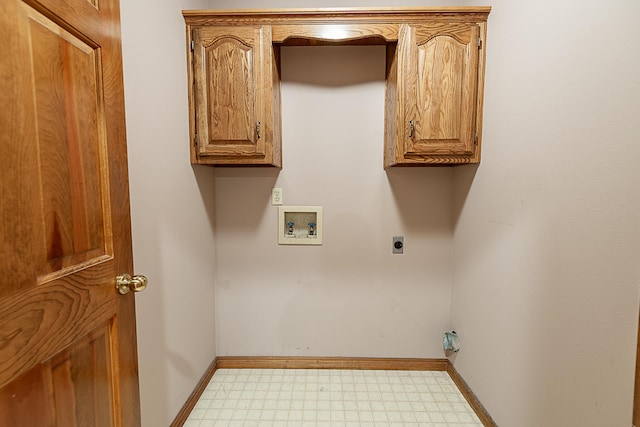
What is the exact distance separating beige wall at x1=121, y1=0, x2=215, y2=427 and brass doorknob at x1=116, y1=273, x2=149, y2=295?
31 cm

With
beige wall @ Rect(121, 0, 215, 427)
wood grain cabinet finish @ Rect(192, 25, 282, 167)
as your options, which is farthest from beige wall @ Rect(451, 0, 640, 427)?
beige wall @ Rect(121, 0, 215, 427)

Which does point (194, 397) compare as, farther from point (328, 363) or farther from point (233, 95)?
point (233, 95)

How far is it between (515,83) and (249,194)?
159 cm

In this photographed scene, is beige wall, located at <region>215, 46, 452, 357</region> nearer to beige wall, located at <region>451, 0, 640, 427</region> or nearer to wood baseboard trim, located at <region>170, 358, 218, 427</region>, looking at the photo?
wood baseboard trim, located at <region>170, 358, 218, 427</region>

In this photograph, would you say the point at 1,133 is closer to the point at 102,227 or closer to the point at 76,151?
the point at 76,151

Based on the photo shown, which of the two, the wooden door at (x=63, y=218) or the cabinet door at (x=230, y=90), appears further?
the cabinet door at (x=230, y=90)

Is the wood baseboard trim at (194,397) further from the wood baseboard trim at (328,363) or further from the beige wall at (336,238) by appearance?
the beige wall at (336,238)

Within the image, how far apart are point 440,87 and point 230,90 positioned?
3.71ft

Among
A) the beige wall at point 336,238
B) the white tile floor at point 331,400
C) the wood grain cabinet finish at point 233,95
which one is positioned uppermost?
the wood grain cabinet finish at point 233,95

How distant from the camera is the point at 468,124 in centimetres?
164

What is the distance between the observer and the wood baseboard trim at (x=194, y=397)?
5.13 ft

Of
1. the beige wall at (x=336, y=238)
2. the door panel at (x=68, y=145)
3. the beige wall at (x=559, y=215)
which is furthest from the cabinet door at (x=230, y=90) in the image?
the beige wall at (x=559, y=215)

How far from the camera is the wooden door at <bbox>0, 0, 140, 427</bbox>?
57 centimetres

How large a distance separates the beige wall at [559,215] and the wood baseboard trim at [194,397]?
1594 millimetres
